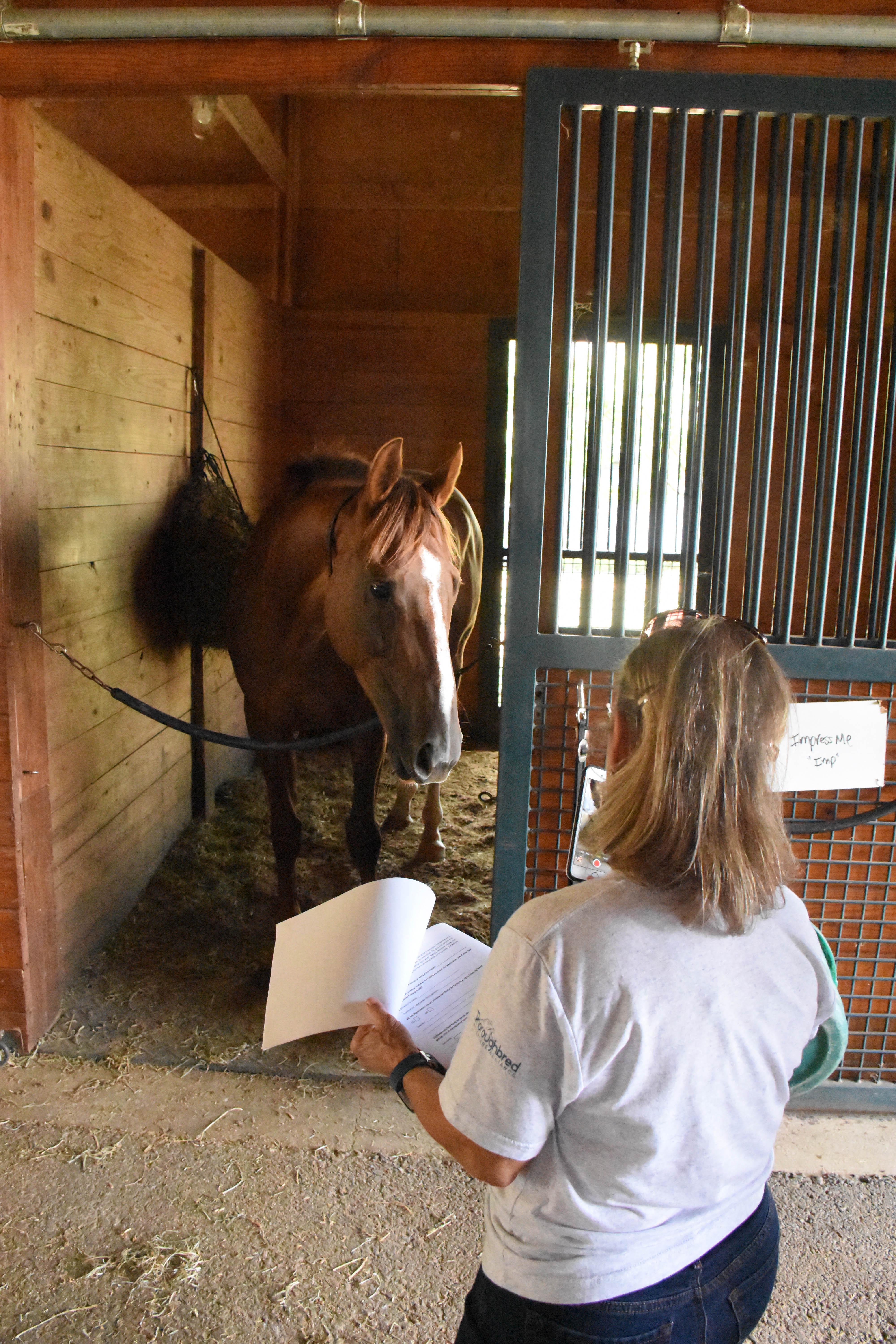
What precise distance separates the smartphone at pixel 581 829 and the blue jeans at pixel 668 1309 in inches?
21.2

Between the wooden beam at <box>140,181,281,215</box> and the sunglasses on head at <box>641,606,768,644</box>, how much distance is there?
4.26 m

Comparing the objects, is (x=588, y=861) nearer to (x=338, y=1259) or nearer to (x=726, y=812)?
(x=726, y=812)

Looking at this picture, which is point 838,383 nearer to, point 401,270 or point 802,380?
point 802,380

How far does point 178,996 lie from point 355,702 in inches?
39.8

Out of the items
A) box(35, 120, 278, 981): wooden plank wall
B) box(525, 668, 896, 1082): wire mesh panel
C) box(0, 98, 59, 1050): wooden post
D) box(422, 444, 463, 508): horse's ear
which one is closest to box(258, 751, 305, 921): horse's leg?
box(35, 120, 278, 981): wooden plank wall

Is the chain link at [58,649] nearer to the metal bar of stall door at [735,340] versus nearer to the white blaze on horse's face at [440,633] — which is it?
the white blaze on horse's face at [440,633]

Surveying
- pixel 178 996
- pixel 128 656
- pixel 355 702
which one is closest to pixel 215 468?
pixel 128 656

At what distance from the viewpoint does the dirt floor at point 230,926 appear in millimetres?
2359

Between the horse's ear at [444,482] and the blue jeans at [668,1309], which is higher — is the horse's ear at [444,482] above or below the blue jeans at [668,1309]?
above

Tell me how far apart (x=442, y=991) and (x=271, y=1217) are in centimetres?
95

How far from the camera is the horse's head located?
2.21 metres

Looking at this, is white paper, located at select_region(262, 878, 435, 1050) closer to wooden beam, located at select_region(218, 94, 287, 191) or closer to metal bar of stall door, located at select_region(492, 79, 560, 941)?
metal bar of stall door, located at select_region(492, 79, 560, 941)

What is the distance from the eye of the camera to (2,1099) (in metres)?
2.12

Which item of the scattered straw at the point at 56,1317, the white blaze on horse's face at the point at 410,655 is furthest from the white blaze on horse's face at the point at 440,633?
the scattered straw at the point at 56,1317
